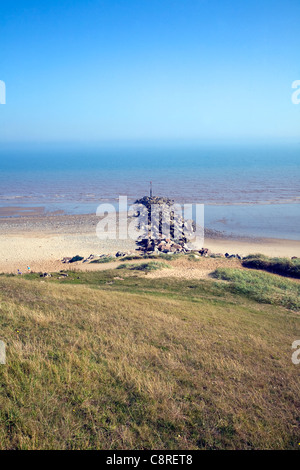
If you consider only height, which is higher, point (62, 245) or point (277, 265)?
point (62, 245)

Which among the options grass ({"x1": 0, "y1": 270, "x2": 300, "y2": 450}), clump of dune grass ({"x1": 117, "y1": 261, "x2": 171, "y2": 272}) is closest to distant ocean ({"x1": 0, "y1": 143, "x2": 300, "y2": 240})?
clump of dune grass ({"x1": 117, "y1": 261, "x2": 171, "y2": 272})

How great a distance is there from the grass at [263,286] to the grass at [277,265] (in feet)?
5.68

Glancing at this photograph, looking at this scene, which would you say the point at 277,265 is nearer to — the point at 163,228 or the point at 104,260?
the point at 104,260

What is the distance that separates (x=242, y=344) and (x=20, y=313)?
6.52m

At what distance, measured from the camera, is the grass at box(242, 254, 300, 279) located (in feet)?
68.5

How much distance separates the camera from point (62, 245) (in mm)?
29734

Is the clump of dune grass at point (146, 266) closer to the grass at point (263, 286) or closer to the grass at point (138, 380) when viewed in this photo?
the grass at point (263, 286)

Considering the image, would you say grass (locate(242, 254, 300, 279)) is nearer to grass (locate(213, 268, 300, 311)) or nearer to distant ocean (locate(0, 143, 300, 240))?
grass (locate(213, 268, 300, 311))

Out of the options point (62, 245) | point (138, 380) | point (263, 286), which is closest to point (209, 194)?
point (62, 245)

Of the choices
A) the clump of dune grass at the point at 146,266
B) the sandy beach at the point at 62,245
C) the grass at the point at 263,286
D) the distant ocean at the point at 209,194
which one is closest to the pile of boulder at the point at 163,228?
the sandy beach at the point at 62,245

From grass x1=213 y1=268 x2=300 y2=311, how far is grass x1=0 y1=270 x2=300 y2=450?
481 cm

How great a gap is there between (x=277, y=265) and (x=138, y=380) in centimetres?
1869

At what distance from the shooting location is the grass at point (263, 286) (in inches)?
617
